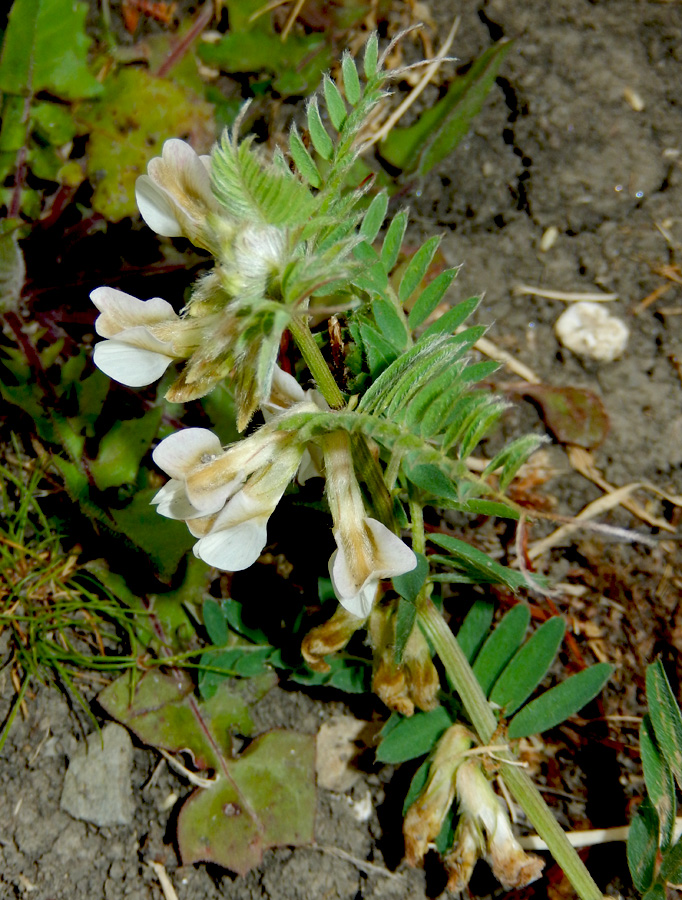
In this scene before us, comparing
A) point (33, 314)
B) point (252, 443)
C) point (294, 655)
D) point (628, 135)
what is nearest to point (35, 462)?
point (33, 314)

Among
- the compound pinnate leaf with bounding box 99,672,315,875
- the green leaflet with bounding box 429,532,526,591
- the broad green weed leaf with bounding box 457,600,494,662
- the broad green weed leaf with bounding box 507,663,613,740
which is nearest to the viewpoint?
the green leaflet with bounding box 429,532,526,591

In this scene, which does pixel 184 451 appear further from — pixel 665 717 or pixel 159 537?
pixel 665 717

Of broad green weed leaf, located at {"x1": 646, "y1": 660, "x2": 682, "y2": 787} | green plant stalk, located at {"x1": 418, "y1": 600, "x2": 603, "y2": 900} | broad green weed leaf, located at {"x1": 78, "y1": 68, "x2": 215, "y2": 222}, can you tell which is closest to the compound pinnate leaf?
green plant stalk, located at {"x1": 418, "y1": 600, "x2": 603, "y2": 900}

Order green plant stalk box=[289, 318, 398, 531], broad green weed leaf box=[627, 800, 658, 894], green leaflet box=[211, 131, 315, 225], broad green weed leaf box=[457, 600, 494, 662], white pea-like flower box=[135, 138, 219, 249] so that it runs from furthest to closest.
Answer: broad green weed leaf box=[457, 600, 494, 662]
broad green weed leaf box=[627, 800, 658, 894]
green plant stalk box=[289, 318, 398, 531]
white pea-like flower box=[135, 138, 219, 249]
green leaflet box=[211, 131, 315, 225]

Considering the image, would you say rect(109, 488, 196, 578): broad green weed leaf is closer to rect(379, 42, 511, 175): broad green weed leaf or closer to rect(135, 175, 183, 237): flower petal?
rect(135, 175, 183, 237): flower petal

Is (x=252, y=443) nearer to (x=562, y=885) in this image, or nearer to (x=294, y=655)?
(x=294, y=655)
